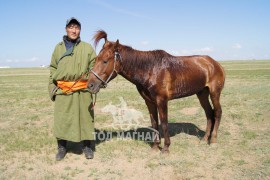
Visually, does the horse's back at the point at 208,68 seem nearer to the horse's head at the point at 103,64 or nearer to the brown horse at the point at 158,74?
the brown horse at the point at 158,74

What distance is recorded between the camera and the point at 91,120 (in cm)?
577

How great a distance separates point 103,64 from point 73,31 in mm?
936

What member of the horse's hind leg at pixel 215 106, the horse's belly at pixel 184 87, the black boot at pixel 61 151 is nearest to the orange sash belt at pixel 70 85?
the black boot at pixel 61 151

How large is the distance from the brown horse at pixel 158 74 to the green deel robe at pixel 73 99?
1.42 feet

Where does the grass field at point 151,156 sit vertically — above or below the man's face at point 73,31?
below

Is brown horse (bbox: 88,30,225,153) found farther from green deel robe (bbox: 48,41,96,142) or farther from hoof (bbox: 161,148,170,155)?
green deel robe (bbox: 48,41,96,142)

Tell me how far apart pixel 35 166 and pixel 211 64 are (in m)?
4.62

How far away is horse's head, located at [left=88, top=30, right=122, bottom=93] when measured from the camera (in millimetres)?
5133

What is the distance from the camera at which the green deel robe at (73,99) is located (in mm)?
5371

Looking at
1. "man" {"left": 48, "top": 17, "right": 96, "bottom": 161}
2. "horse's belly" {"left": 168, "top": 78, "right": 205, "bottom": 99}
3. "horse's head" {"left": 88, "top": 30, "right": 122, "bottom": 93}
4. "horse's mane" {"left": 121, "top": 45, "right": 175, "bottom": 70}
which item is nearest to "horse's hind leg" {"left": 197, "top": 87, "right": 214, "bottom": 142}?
"horse's belly" {"left": 168, "top": 78, "right": 205, "bottom": 99}

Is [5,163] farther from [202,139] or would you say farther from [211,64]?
[211,64]

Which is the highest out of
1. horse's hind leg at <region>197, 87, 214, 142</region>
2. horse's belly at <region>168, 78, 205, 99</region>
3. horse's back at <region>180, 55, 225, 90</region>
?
horse's back at <region>180, 55, 225, 90</region>

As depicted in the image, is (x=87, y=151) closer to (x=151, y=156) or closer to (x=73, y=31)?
(x=151, y=156)

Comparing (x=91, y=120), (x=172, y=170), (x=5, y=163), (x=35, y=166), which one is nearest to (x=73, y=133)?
(x=91, y=120)
